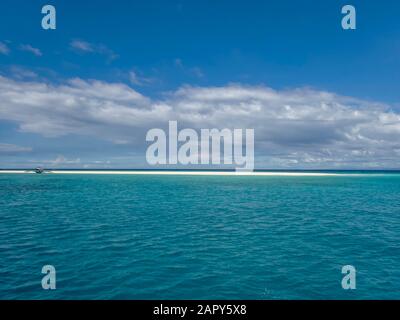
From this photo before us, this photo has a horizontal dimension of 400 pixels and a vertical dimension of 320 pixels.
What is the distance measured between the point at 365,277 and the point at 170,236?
50.8ft

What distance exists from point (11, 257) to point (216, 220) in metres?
20.9

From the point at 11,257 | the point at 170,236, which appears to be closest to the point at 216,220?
the point at 170,236

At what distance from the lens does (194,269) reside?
17078 millimetres

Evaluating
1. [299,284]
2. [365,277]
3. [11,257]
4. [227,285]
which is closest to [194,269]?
[227,285]

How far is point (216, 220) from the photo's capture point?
33094mm
